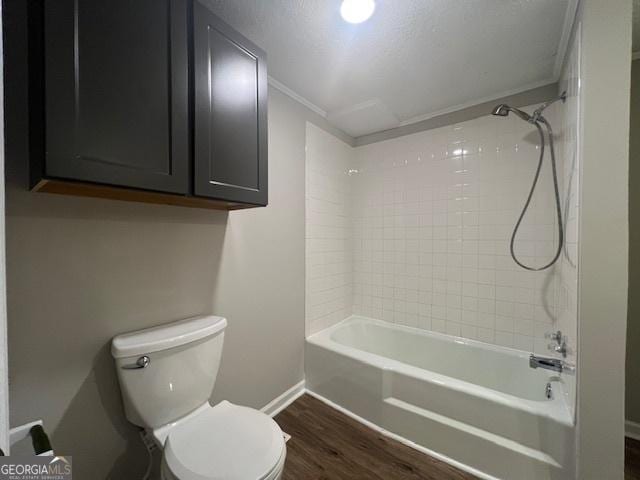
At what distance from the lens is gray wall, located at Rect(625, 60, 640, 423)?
5.36 ft

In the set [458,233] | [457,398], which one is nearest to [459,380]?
[457,398]

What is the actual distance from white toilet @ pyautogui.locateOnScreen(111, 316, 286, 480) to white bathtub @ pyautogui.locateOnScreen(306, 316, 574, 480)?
88cm

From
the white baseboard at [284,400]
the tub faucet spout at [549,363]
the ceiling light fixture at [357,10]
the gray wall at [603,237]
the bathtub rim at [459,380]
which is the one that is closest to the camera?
the gray wall at [603,237]

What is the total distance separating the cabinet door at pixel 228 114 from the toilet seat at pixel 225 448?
97cm

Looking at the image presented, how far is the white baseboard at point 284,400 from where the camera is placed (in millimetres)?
1812

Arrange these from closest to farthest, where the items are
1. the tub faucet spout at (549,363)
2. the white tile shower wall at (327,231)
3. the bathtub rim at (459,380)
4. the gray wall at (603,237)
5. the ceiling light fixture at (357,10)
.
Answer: the gray wall at (603,237), the ceiling light fixture at (357,10), the bathtub rim at (459,380), the tub faucet spout at (549,363), the white tile shower wall at (327,231)

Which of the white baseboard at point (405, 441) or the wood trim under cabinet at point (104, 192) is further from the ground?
the wood trim under cabinet at point (104, 192)

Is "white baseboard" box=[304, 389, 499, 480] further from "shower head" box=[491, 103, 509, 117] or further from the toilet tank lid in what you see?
"shower head" box=[491, 103, 509, 117]

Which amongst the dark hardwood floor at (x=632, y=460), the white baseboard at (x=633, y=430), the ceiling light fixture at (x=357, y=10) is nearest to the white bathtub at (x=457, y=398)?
the dark hardwood floor at (x=632, y=460)

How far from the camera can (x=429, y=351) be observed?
7.17ft

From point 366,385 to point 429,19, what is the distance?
2.13m

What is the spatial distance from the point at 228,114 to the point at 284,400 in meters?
1.91

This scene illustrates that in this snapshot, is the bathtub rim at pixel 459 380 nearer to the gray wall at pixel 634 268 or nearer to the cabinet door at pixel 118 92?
the gray wall at pixel 634 268

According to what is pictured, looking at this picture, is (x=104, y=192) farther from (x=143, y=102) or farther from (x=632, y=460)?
(x=632, y=460)
